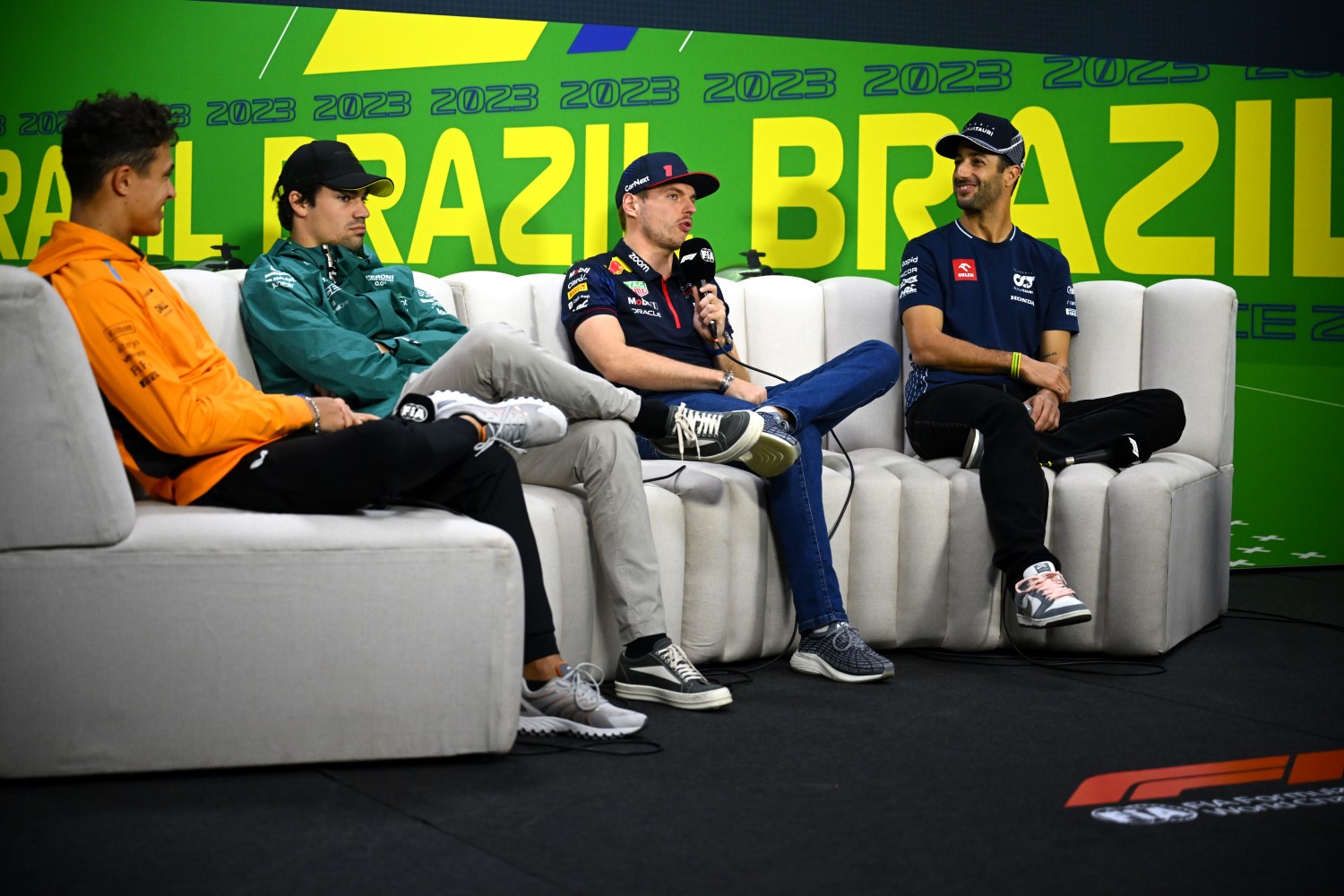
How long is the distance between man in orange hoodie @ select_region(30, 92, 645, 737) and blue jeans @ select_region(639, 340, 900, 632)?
0.69m

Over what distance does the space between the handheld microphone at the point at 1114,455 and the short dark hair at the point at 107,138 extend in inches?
89.6

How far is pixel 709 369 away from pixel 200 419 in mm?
1436

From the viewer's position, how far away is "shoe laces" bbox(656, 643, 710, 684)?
9.10ft

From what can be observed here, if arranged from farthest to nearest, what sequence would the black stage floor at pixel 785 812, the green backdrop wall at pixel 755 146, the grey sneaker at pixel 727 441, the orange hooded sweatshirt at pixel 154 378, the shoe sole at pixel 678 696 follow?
the green backdrop wall at pixel 755 146 < the grey sneaker at pixel 727 441 < the shoe sole at pixel 678 696 < the orange hooded sweatshirt at pixel 154 378 < the black stage floor at pixel 785 812

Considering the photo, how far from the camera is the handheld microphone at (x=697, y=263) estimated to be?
3.57 metres

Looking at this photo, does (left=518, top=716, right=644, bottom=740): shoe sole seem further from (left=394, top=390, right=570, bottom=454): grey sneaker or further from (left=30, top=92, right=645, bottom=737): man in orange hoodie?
(left=394, top=390, right=570, bottom=454): grey sneaker

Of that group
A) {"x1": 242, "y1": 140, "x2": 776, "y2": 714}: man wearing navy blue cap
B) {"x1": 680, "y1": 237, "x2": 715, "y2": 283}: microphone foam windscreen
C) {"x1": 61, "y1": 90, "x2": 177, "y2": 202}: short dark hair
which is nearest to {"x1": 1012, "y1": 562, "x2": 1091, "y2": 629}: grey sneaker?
{"x1": 242, "y1": 140, "x2": 776, "y2": 714}: man wearing navy blue cap

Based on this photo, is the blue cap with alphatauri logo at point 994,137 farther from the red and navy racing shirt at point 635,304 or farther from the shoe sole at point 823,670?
the shoe sole at point 823,670

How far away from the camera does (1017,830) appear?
205cm

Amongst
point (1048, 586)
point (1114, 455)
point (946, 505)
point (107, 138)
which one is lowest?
point (1048, 586)

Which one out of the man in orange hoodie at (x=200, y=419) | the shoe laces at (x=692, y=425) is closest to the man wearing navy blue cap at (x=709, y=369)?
the shoe laces at (x=692, y=425)

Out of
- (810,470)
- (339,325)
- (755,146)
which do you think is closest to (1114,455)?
(810,470)

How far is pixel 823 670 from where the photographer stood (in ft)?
10.1

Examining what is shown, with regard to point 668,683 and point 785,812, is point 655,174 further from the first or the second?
point 785,812
